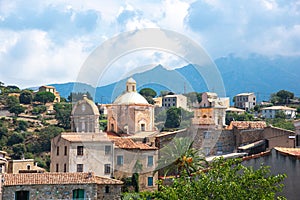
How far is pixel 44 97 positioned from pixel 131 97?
67834 mm

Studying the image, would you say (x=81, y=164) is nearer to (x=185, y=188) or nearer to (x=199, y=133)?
(x=199, y=133)

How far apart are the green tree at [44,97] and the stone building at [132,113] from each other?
6623 cm

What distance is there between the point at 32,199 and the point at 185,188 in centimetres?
1698

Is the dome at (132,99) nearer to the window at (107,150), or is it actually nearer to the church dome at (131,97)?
the church dome at (131,97)

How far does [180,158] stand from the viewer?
3512cm

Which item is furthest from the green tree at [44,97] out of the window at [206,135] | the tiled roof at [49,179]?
the tiled roof at [49,179]

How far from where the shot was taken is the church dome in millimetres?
46381

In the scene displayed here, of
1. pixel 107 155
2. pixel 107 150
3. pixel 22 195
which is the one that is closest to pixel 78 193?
pixel 22 195

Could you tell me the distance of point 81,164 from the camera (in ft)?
133

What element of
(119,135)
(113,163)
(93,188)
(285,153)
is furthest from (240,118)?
(285,153)

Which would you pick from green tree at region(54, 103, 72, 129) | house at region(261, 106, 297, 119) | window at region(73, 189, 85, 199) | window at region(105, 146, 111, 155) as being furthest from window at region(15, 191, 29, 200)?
house at region(261, 106, 297, 119)

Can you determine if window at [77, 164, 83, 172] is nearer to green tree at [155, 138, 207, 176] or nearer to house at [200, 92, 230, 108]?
green tree at [155, 138, 207, 176]

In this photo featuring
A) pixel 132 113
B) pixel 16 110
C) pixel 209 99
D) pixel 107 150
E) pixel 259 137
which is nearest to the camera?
pixel 259 137

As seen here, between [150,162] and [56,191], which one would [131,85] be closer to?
[150,162]
